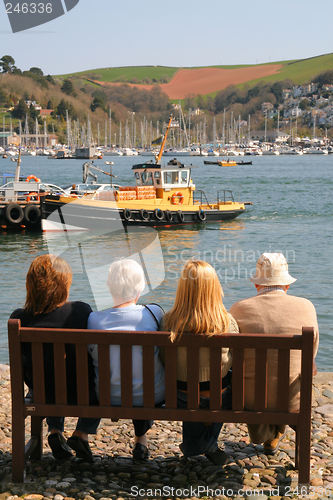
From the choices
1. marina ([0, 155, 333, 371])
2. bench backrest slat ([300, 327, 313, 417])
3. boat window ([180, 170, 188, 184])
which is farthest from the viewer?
boat window ([180, 170, 188, 184])

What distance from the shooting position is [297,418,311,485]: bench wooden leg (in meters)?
3.81

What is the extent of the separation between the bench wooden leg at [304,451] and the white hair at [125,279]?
1.14 m

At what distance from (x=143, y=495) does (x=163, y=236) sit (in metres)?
24.1

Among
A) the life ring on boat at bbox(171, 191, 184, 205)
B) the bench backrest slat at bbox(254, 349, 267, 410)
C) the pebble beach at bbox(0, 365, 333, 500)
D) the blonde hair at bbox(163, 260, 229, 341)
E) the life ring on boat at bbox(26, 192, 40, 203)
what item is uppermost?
the blonde hair at bbox(163, 260, 229, 341)

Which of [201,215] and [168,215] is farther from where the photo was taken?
[201,215]

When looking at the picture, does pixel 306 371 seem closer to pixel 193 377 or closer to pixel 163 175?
pixel 193 377

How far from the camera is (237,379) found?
3.85 m

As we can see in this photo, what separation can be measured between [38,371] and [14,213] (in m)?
25.0

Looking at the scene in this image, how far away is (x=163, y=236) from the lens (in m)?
27.8

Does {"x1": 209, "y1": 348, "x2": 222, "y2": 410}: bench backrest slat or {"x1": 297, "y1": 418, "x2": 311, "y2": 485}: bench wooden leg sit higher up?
{"x1": 209, "y1": 348, "x2": 222, "y2": 410}: bench backrest slat

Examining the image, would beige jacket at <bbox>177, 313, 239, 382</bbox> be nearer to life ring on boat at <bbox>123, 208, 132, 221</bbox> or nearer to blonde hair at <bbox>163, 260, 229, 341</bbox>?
blonde hair at <bbox>163, 260, 229, 341</bbox>

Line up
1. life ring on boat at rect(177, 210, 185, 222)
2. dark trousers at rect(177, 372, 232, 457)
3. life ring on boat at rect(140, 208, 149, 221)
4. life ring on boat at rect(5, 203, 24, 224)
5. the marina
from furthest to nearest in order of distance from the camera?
1. life ring on boat at rect(177, 210, 185, 222)
2. life ring on boat at rect(140, 208, 149, 221)
3. life ring on boat at rect(5, 203, 24, 224)
4. the marina
5. dark trousers at rect(177, 372, 232, 457)

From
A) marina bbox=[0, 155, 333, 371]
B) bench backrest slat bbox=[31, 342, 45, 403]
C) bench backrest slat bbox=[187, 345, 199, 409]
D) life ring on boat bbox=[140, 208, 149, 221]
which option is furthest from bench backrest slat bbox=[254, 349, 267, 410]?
life ring on boat bbox=[140, 208, 149, 221]

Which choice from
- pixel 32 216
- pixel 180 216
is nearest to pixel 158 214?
pixel 180 216
